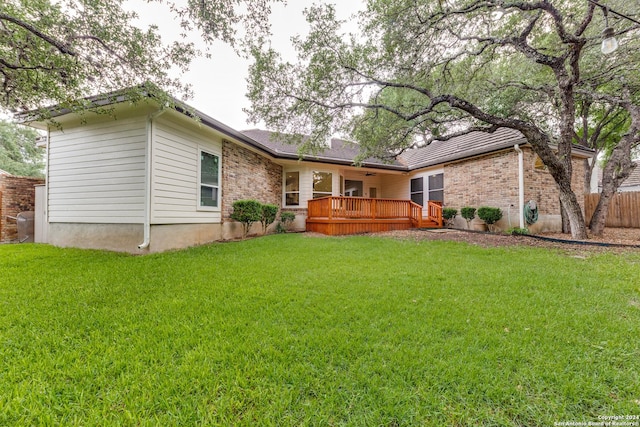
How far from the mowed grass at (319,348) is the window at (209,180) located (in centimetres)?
376

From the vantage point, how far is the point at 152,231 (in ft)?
19.3

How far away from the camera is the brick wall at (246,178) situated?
27.0 feet

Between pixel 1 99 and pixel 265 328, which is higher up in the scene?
pixel 1 99

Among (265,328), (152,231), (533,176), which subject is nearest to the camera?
(265,328)

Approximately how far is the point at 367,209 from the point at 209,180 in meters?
6.10

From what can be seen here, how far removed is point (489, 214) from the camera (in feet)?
30.5

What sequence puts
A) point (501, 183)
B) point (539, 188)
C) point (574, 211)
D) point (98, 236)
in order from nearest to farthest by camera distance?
point (98, 236) < point (574, 211) < point (539, 188) < point (501, 183)

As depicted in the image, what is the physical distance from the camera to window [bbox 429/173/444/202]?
12.1 m

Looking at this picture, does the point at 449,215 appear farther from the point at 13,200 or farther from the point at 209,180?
the point at 13,200

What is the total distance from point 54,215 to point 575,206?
15294 mm

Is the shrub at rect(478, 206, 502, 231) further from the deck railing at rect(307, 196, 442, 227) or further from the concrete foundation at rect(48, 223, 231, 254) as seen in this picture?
the concrete foundation at rect(48, 223, 231, 254)

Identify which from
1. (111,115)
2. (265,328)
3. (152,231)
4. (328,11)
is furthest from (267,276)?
(328,11)

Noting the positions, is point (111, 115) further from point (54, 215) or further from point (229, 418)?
point (229, 418)

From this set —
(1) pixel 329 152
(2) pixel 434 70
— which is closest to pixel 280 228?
(1) pixel 329 152
